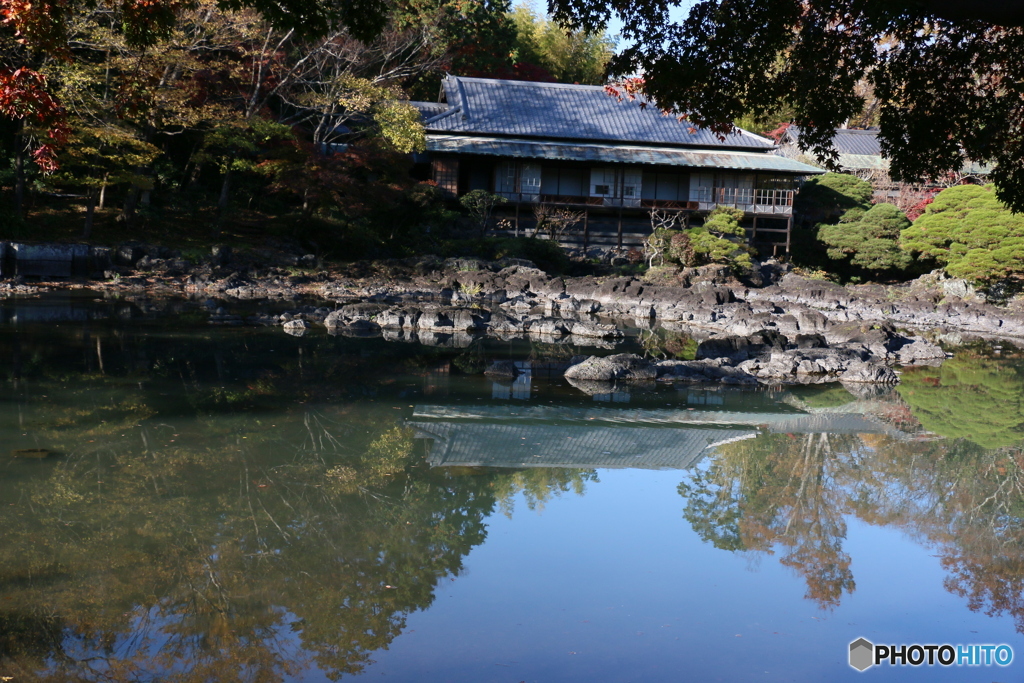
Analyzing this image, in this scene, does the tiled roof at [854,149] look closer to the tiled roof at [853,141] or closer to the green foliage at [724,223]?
the tiled roof at [853,141]

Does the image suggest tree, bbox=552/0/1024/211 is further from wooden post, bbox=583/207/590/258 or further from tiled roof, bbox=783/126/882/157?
tiled roof, bbox=783/126/882/157

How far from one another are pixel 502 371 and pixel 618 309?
10.3 m

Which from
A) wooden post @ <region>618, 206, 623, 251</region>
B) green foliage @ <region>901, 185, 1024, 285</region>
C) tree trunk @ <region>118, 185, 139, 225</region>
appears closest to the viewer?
green foliage @ <region>901, 185, 1024, 285</region>

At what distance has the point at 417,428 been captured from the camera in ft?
23.8

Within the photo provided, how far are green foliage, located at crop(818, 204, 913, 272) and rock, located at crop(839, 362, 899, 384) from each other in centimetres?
1517

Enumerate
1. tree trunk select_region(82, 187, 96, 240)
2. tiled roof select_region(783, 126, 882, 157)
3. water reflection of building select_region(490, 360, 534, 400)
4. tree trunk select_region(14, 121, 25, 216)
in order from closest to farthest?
1. water reflection of building select_region(490, 360, 534, 400)
2. tree trunk select_region(14, 121, 25, 216)
3. tree trunk select_region(82, 187, 96, 240)
4. tiled roof select_region(783, 126, 882, 157)

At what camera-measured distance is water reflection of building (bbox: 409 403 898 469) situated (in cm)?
655

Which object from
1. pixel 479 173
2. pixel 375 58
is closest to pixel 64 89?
pixel 375 58

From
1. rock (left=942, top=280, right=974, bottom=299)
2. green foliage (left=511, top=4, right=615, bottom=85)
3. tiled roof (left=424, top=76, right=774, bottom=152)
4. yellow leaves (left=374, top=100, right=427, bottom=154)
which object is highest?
green foliage (left=511, top=4, right=615, bottom=85)

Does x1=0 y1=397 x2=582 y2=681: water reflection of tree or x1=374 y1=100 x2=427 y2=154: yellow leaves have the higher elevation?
x1=374 y1=100 x2=427 y2=154: yellow leaves

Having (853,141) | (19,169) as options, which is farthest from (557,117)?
(19,169)

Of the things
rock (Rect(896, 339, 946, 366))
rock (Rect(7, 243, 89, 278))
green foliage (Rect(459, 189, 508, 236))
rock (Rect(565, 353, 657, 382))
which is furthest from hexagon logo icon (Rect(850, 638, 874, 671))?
green foliage (Rect(459, 189, 508, 236))

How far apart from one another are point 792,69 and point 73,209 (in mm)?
21279

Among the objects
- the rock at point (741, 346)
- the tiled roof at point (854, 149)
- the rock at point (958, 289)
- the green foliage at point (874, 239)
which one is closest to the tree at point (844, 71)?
the rock at point (741, 346)
